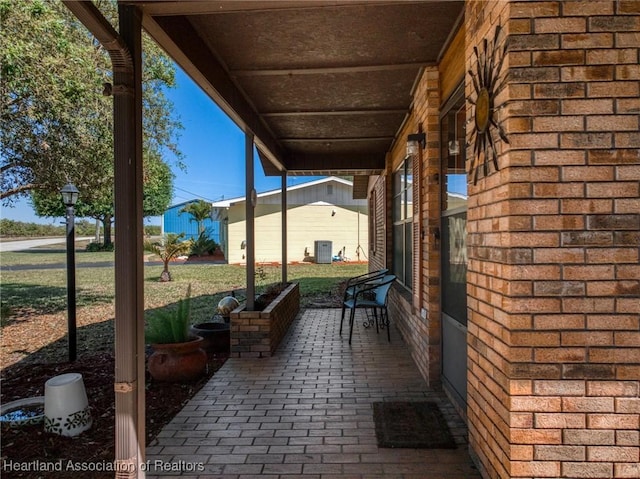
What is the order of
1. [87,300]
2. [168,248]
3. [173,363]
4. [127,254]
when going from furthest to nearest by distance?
[168,248]
[87,300]
[173,363]
[127,254]

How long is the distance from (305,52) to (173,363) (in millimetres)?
2744

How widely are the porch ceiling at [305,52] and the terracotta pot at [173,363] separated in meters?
2.16

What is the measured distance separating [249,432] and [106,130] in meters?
4.48

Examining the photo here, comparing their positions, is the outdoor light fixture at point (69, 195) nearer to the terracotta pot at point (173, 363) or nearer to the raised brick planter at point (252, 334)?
the terracotta pot at point (173, 363)

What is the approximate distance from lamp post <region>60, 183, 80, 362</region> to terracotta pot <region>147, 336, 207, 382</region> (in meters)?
1.26

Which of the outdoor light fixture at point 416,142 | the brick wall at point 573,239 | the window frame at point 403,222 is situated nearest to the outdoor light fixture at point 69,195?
the outdoor light fixture at point 416,142

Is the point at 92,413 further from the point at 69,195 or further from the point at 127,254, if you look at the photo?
the point at 69,195

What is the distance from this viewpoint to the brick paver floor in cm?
227

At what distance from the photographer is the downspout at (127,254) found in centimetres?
213

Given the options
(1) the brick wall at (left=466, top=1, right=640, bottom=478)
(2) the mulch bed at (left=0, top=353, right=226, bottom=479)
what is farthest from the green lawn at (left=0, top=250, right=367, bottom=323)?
(1) the brick wall at (left=466, top=1, right=640, bottom=478)

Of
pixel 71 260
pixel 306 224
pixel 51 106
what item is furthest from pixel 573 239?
pixel 306 224

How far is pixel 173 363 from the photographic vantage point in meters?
3.68

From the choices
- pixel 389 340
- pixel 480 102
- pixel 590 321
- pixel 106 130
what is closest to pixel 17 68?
pixel 106 130

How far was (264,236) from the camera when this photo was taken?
17.9m
